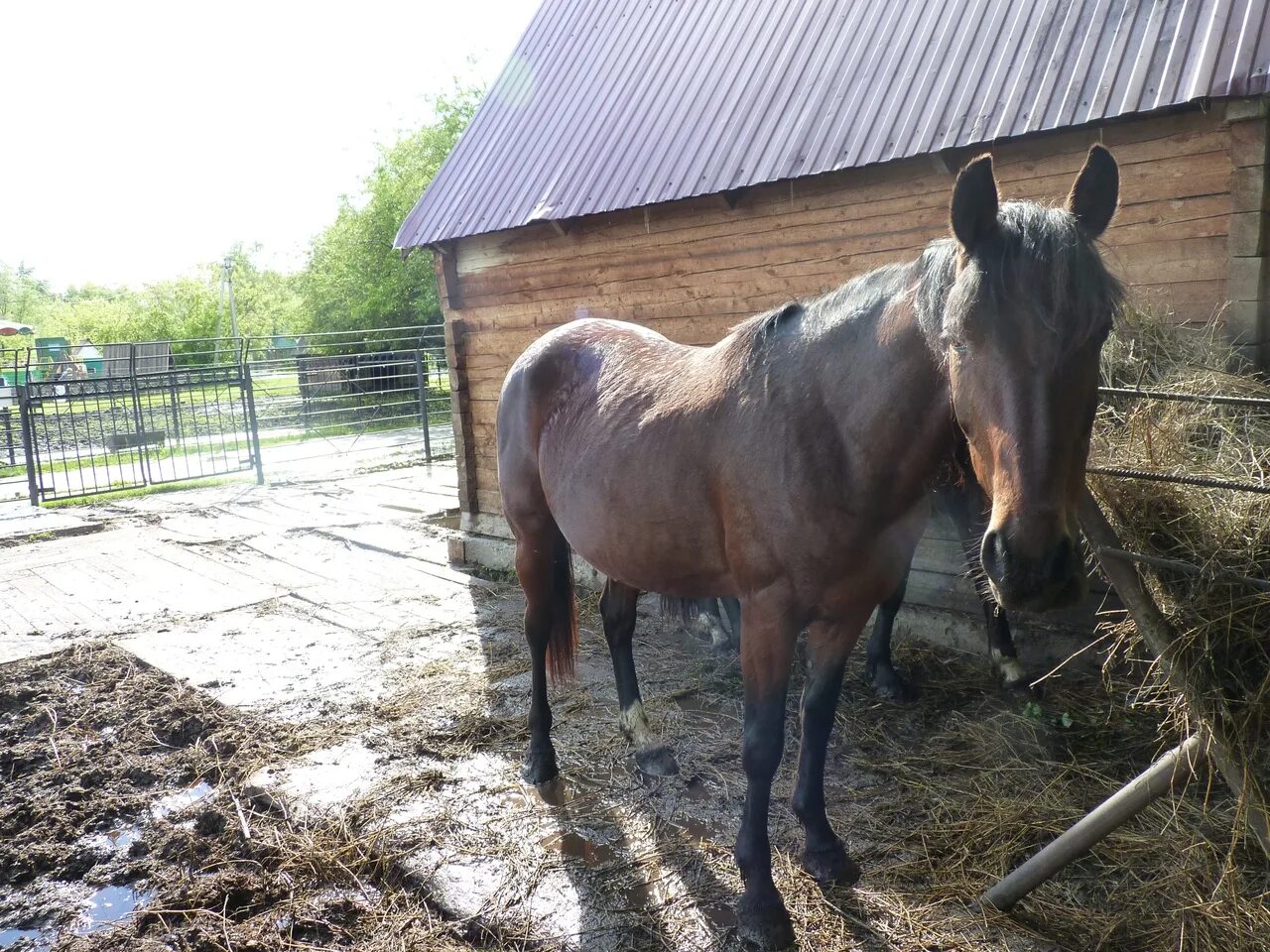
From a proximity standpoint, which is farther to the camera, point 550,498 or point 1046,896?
point 550,498

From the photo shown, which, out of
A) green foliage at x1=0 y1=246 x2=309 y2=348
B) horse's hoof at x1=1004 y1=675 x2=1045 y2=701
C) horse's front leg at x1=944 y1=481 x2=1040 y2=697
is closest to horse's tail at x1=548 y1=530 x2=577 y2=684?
horse's front leg at x1=944 y1=481 x2=1040 y2=697

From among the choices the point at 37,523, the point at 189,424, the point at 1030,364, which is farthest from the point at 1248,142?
the point at 189,424

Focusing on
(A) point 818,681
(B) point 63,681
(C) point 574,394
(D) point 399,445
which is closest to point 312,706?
(B) point 63,681

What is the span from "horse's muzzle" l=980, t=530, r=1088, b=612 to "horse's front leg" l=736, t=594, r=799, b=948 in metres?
0.90

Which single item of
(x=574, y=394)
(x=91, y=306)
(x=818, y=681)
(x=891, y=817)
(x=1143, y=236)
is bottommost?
(x=891, y=817)

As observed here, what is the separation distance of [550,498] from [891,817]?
6.12 feet

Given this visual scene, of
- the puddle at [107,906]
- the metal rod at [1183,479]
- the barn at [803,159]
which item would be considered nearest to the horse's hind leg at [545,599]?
the puddle at [107,906]

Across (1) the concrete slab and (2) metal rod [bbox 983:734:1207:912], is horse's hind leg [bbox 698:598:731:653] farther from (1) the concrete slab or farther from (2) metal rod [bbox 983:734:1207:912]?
(1) the concrete slab

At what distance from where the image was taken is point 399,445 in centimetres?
1644

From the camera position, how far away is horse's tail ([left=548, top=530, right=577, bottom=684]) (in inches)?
157

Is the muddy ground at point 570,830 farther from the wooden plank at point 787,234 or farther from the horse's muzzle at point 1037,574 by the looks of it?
the wooden plank at point 787,234

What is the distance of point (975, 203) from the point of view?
1.85 m

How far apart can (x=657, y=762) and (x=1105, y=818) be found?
192 cm

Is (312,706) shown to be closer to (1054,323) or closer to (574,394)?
(574,394)
